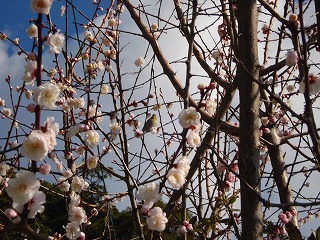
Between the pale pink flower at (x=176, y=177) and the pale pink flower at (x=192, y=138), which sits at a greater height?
the pale pink flower at (x=192, y=138)

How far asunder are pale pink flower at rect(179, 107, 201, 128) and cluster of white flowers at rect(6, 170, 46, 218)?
1.76ft

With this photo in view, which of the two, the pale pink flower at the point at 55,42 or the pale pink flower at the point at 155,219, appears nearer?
the pale pink flower at the point at 55,42

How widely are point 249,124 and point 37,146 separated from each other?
3.51ft

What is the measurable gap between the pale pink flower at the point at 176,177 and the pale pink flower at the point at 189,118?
155mm

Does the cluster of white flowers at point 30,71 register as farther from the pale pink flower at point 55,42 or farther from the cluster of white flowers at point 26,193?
the cluster of white flowers at point 26,193

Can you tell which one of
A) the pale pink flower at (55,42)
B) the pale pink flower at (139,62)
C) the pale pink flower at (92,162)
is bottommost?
the pale pink flower at (55,42)

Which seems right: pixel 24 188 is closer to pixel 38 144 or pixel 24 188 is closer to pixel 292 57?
pixel 38 144

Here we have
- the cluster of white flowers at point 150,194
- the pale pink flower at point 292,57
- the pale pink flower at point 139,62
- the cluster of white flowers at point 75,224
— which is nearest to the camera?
the cluster of white flowers at point 150,194

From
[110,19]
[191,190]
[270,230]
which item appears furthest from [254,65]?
[110,19]

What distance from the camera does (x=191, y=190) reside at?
263cm

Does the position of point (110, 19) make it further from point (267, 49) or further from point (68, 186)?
point (68, 186)

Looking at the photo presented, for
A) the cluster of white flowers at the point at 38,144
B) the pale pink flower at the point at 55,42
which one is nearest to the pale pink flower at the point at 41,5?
the pale pink flower at the point at 55,42

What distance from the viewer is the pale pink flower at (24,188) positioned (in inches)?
41.1

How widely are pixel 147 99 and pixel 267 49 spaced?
97cm
